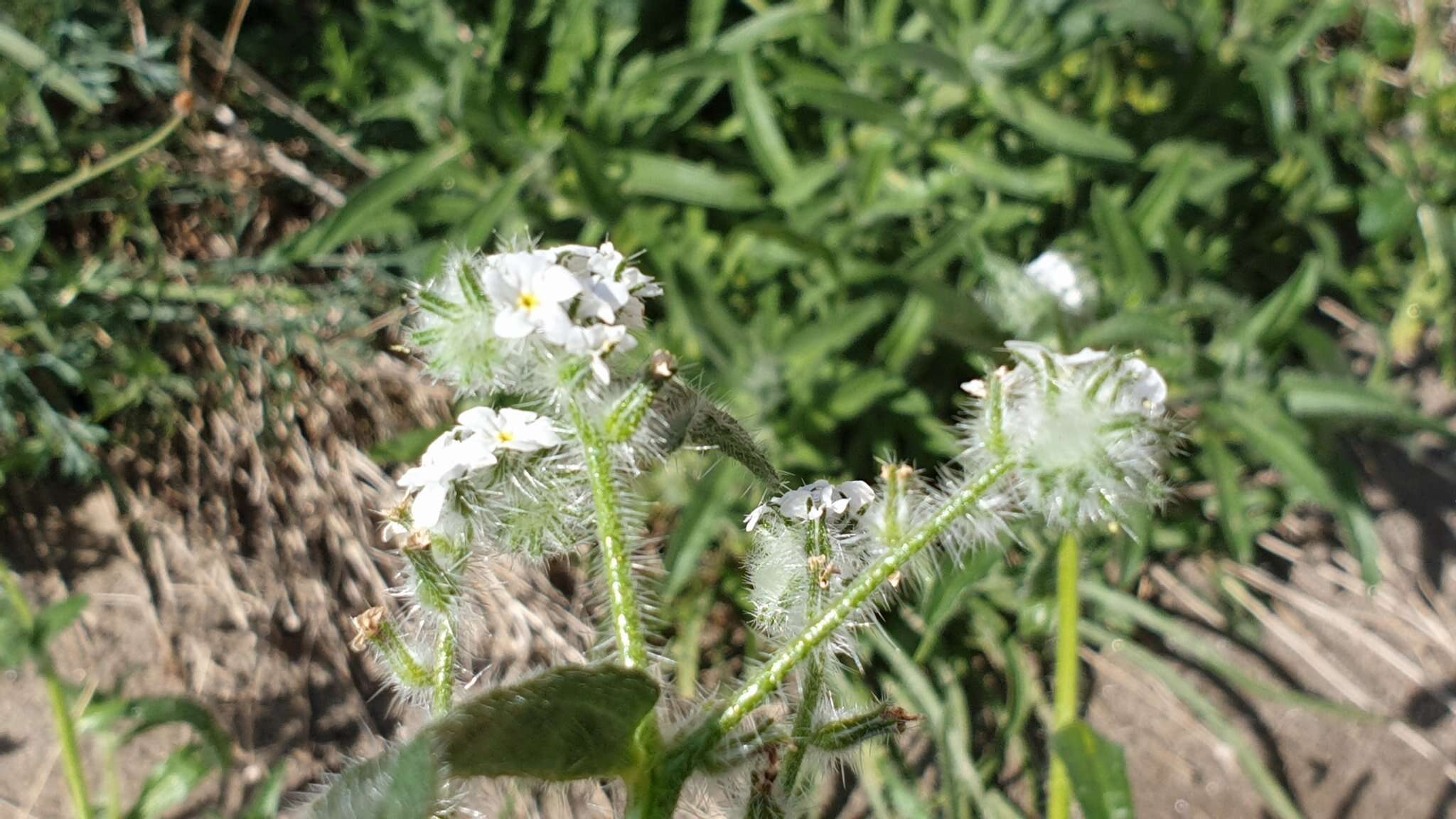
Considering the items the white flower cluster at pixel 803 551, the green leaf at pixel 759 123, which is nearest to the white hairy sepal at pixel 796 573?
the white flower cluster at pixel 803 551

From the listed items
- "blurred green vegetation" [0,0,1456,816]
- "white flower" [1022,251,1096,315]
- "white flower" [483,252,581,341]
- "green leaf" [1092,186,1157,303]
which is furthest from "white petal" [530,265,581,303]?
"green leaf" [1092,186,1157,303]

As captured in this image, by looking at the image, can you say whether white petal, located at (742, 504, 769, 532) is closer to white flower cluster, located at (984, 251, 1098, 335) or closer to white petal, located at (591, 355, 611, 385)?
white petal, located at (591, 355, 611, 385)

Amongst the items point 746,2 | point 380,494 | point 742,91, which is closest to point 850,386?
point 742,91

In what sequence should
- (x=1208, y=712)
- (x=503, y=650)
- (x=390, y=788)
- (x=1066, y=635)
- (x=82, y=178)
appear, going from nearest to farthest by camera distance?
1. (x=390, y=788)
2. (x=1066, y=635)
3. (x=82, y=178)
4. (x=1208, y=712)
5. (x=503, y=650)

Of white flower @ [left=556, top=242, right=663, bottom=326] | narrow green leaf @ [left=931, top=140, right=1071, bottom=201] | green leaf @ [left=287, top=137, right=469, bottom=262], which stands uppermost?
green leaf @ [left=287, top=137, right=469, bottom=262]

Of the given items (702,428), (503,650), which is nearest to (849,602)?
(702,428)

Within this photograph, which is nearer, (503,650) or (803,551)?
(803,551)

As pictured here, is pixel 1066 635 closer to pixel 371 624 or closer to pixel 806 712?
pixel 806 712

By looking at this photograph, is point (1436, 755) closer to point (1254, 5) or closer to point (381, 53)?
point (1254, 5)
